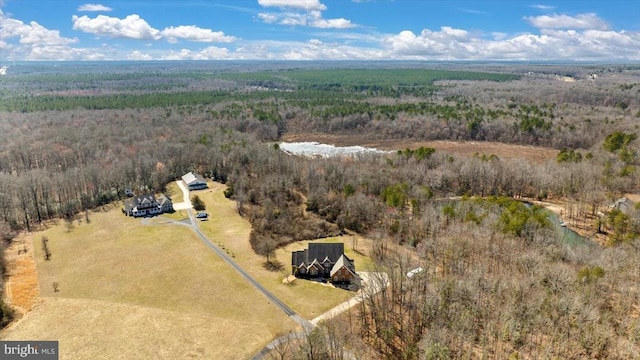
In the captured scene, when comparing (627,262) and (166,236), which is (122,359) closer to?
(166,236)

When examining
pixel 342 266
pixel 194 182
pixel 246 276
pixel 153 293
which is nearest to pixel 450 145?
pixel 194 182

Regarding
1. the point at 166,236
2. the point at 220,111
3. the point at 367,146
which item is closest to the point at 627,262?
the point at 166,236

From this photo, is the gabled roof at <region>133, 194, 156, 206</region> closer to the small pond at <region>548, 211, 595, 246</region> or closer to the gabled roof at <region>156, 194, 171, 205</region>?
the gabled roof at <region>156, 194, 171, 205</region>

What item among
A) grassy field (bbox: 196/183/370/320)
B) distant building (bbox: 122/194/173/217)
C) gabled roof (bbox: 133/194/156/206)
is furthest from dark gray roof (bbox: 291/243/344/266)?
gabled roof (bbox: 133/194/156/206)

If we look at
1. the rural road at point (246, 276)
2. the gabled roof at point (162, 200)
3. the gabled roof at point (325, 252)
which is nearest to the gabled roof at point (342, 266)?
the gabled roof at point (325, 252)

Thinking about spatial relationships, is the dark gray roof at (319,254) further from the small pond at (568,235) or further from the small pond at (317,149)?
the small pond at (317,149)

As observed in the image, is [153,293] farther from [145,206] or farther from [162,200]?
[162,200]
